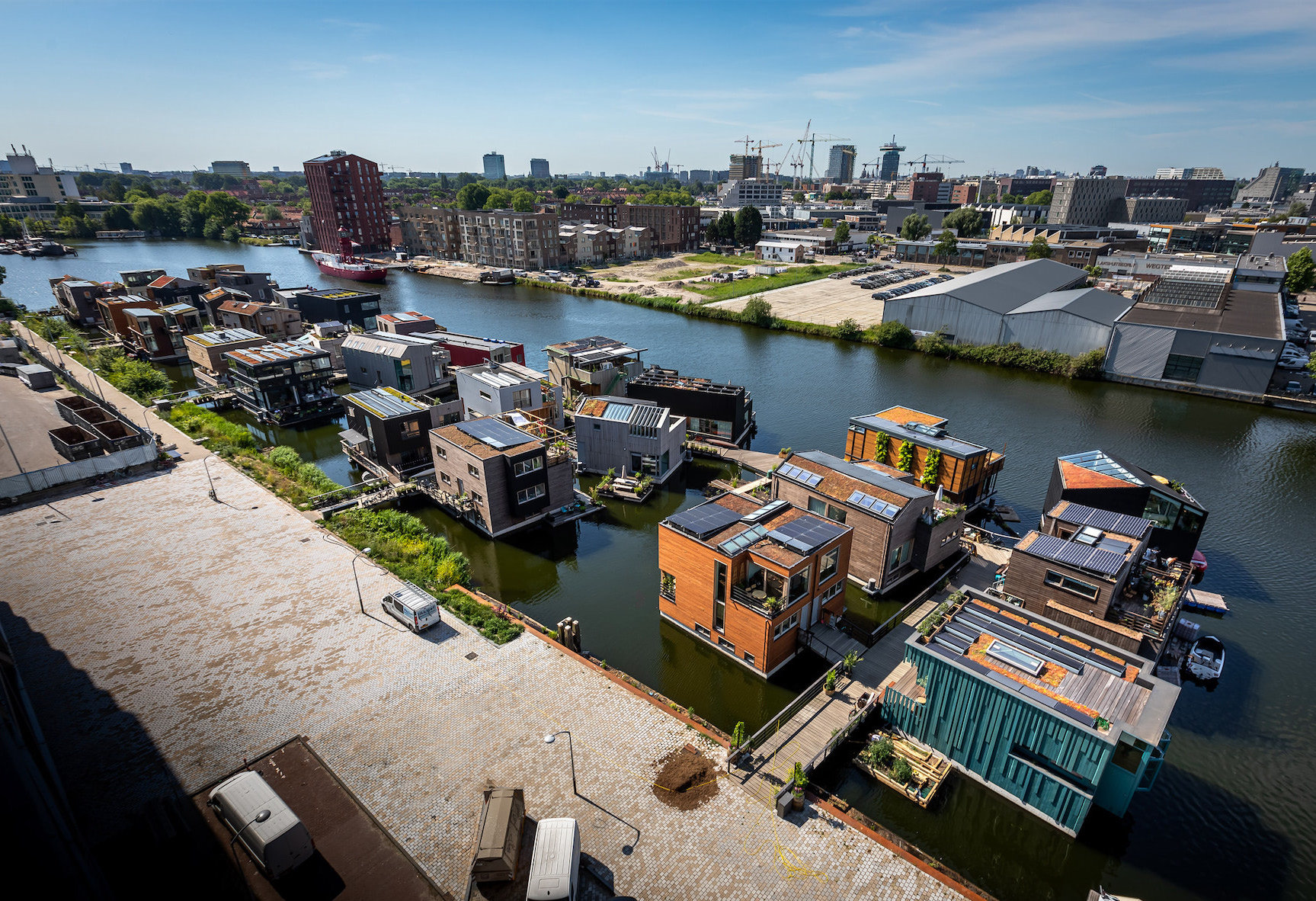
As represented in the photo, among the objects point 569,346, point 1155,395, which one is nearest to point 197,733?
point 569,346

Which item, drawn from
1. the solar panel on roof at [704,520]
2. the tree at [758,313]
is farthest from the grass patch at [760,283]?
the solar panel on roof at [704,520]

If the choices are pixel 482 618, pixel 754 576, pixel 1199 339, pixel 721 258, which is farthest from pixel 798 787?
pixel 721 258

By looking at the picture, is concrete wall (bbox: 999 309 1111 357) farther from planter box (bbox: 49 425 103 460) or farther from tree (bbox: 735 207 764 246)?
tree (bbox: 735 207 764 246)

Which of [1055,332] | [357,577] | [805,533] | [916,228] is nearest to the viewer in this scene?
[805,533]

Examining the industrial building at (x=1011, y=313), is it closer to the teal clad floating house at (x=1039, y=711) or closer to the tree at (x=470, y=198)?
the teal clad floating house at (x=1039, y=711)

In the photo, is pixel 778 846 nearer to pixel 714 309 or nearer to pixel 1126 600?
pixel 1126 600

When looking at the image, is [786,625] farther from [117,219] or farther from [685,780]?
[117,219]
